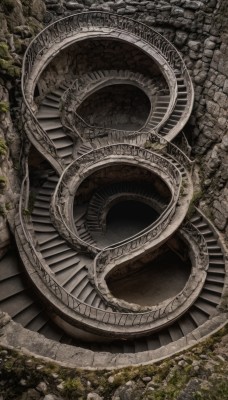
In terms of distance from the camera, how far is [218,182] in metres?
15.8

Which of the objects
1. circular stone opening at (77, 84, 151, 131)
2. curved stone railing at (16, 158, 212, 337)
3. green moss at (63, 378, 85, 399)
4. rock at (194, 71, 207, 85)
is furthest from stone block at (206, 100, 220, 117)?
green moss at (63, 378, 85, 399)

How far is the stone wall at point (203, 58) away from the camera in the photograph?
15906 millimetres

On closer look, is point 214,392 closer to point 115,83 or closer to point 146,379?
point 146,379

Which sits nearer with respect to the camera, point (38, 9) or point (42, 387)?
point (42, 387)

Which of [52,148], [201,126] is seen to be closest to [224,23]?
[201,126]

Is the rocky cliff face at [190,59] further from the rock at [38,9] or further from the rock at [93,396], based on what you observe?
the rock at [93,396]

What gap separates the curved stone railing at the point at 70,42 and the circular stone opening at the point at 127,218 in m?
5.37

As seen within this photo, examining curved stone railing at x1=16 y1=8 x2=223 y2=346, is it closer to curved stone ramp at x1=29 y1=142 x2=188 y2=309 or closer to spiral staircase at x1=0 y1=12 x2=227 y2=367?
spiral staircase at x1=0 y1=12 x2=227 y2=367

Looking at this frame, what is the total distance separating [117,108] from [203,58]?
5.77m

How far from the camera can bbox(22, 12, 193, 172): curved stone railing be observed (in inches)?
575

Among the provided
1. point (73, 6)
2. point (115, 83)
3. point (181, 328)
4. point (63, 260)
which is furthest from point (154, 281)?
point (73, 6)

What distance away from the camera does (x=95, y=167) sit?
1568cm

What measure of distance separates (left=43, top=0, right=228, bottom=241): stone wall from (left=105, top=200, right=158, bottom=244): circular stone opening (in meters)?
4.05

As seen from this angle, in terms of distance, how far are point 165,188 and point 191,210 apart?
1.99 m
